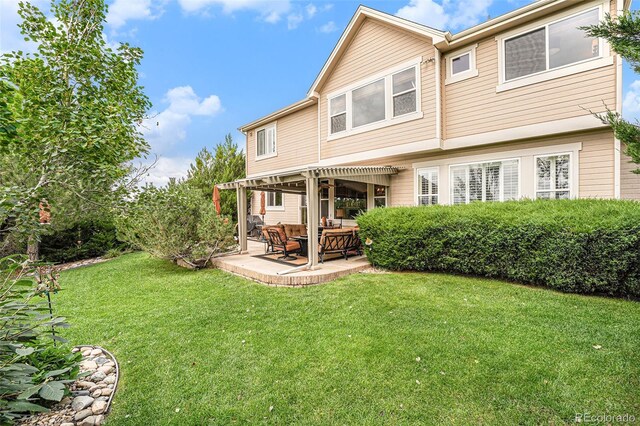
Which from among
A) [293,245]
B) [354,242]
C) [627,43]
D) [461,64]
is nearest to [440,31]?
[461,64]

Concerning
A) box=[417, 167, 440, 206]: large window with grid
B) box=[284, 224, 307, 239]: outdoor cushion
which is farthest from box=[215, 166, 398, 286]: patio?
box=[284, 224, 307, 239]: outdoor cushion

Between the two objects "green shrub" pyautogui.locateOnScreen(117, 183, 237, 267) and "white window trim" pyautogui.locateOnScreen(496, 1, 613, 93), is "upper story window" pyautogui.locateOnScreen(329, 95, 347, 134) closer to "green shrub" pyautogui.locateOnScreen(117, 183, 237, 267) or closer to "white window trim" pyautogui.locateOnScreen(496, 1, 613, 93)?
"white window trim" pyautogui.locateOnScreen(496, 1, 613, 93)

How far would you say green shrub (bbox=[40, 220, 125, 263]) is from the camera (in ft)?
39.2

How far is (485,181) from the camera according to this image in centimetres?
890

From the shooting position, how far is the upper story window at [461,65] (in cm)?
875

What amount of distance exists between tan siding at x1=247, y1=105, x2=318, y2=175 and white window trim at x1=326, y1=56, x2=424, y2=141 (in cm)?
134

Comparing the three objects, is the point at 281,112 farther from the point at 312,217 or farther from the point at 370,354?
the point at 370,354

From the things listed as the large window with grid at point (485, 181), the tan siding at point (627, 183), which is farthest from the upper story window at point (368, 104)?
the tan siding at point (627, 183)

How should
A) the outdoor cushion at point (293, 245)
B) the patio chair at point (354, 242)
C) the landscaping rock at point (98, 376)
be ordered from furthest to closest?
the outdoor cushion at point (293, 245) < the patio chair at point (354, 242) < the landscaping rock at point (98, 376)

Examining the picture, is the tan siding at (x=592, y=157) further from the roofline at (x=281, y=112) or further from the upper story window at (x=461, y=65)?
the roofline at (x=281, y=112)

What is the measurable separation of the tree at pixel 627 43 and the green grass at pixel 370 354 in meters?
2.56

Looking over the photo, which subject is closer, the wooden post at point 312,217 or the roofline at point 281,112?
the wooden post at point 312,217

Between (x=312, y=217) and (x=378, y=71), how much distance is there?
642 centimetres

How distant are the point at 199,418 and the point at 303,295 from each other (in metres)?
3.50
